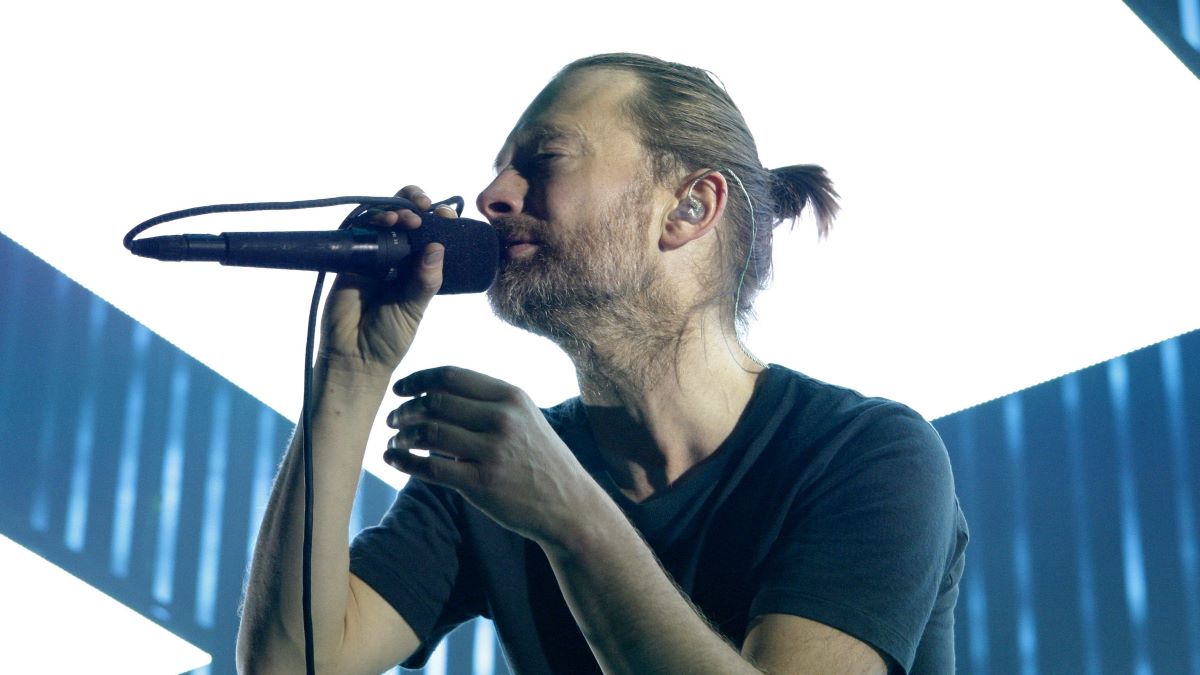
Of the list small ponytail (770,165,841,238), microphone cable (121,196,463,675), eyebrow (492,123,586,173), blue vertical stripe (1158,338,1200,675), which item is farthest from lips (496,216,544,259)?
blue vertical stripe (1158,338,1200,675)

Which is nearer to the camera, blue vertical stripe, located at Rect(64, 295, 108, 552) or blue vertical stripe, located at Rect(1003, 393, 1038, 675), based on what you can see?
blue vertical stripe, located at Rect(1003, 393, 1038, 675)

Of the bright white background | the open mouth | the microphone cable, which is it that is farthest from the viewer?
the bright white background

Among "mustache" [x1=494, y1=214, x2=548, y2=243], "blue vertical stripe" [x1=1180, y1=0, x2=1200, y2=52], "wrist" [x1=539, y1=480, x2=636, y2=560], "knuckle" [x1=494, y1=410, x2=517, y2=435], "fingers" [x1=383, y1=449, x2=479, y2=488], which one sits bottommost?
"wrist" [x1=539, y1=480, x2=636, y2=560]

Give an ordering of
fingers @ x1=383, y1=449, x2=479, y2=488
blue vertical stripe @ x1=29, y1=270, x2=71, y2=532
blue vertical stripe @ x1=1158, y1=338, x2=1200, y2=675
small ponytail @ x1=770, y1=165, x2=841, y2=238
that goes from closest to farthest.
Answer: fingers @ x1=383, y1=449, x2=479, y2=488
small ponytail @ x1=770, y1=165, x2=841, y2=238
blue vertical stripe @ x1=1158, y1=338, x2=1200, y2=675
blue vertical stripe @ x1=29, y1=270, x2=71, y2=532

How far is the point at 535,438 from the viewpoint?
86 cm

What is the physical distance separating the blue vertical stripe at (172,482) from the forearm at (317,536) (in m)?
1.35

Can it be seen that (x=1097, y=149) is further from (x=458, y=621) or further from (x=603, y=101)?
(x=458, y=621)

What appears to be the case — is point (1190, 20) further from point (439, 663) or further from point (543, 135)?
point (439, 663)

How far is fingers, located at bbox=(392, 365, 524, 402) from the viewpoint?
2.78 feet

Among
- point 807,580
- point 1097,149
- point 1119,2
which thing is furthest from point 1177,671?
point 807,580

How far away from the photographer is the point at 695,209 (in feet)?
4.61

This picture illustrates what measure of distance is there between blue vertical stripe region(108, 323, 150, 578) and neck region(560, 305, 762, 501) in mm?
1475

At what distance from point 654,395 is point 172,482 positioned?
60.5 inches

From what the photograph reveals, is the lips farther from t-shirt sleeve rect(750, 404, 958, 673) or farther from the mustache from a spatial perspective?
→ t-shirt sleeve rect(750, 404, 958, 673)
